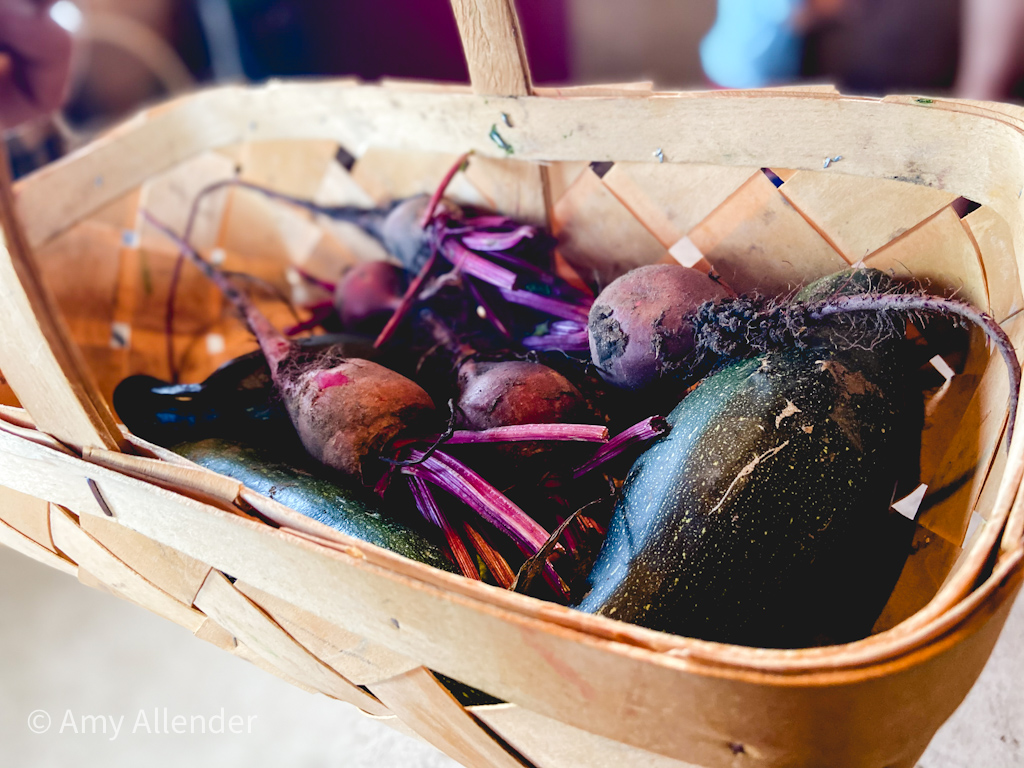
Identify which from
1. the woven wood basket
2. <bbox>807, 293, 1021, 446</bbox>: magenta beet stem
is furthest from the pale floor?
<bbox>807, 293, 1021, 446</bbox>: magenta beet stem

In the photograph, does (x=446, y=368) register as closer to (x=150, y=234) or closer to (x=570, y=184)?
(x=570, y=184)

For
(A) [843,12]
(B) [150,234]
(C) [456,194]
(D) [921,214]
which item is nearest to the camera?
(D) [921,214]

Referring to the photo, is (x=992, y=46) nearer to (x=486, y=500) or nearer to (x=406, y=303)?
(x=406, y=303)

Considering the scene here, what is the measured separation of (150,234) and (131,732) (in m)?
0.99

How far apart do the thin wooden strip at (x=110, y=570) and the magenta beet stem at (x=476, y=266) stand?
628mm

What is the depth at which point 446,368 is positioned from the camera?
3.46 ft

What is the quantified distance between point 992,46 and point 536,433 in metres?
1.69

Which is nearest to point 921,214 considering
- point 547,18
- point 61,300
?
point 61,300

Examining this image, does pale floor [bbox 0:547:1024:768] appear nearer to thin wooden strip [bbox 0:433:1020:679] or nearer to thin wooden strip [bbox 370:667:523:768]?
thin wooden strip [bbox 370:667:523:768]

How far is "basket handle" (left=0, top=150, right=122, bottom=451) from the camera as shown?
0.52 m

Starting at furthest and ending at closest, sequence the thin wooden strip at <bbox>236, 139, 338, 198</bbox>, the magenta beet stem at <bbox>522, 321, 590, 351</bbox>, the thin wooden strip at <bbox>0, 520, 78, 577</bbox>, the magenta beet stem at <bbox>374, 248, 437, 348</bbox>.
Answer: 1. the thin wooden strip at <bbox>236, 139, 338, 198</bbox>
2. the magenta beet stem at <bbox>374, 248, 437, 348</bbox>
3. the magenta beet stem at <bbox>522, 321, 590, 351</bbox>
4. the thin wooden strip at <bbox>0, 520, 78, 577</bbox>

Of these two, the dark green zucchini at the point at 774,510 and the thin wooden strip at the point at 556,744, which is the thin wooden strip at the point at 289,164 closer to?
the dark green zucchini at the point at 774,510

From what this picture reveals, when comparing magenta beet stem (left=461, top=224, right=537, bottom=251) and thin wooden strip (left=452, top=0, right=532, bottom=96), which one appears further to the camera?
magenta beet stem (left=461, top=224, right=537, bottom=251)

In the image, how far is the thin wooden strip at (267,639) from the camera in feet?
2.23
